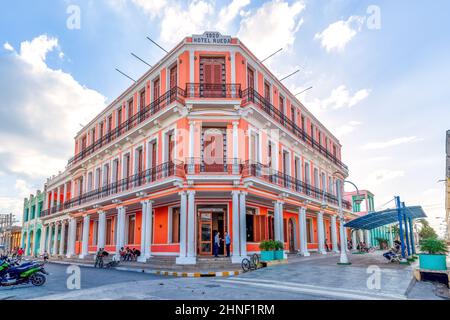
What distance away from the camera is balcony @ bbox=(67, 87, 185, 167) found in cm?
1787

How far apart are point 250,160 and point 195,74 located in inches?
211

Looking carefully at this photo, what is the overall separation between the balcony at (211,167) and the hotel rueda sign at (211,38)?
20.9 feet

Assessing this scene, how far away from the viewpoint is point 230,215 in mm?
18031

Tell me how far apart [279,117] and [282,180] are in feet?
13.1

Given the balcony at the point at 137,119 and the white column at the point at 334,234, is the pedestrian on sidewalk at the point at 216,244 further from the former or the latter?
the white column at the point at 334,234

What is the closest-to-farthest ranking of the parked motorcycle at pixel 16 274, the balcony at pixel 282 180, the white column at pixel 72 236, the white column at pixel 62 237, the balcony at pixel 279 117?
the parked motorcycle at pixel 16 274 → the balcony at pixel 282 180 → the balcony at pixel 279 117 → the white column at pixel 72 236 → the white column at pixel 62 237

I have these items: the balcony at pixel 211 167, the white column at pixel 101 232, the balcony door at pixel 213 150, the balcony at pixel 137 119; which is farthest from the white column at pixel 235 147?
the white column at pixel 101 232

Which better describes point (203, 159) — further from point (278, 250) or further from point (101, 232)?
point (101, 232)

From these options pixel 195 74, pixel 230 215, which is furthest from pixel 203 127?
pixel 230 215

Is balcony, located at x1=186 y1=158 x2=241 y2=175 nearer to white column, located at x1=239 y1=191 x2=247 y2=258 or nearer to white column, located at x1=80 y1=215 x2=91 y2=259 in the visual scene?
white column, located at x1=239 y1=191 x2=247 y2=258

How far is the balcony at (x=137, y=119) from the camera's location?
1787 centimetres

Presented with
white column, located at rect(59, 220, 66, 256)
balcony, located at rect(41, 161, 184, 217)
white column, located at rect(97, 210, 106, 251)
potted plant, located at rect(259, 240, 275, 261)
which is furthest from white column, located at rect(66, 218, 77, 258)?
potted plant, located at rect(259, 240, 275, 261)

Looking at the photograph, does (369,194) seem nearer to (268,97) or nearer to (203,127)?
(268,97)

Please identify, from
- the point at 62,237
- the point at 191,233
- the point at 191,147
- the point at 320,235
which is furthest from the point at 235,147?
the point at 62,237
